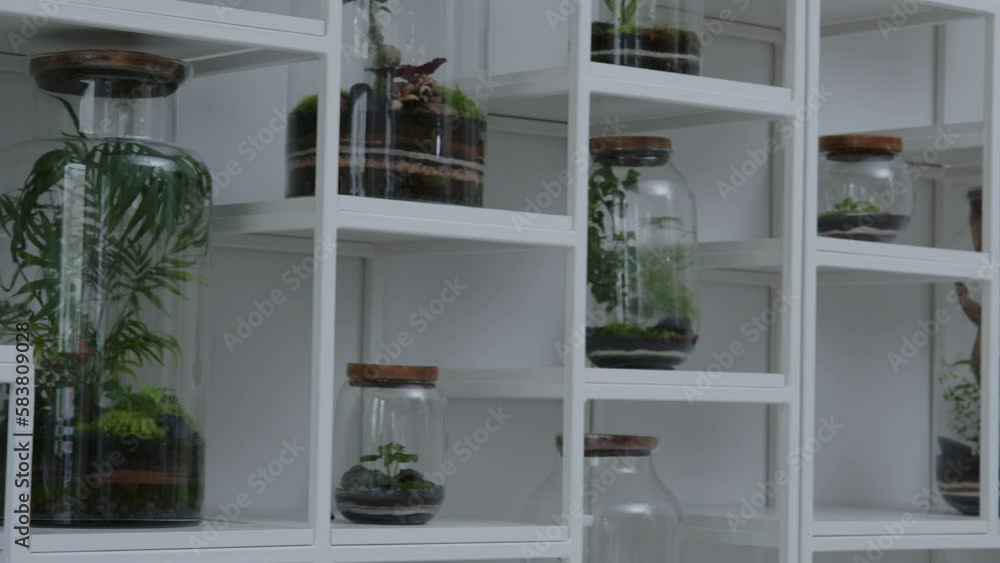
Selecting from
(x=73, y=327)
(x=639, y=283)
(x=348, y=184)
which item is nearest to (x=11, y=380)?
(x=73, y=327)

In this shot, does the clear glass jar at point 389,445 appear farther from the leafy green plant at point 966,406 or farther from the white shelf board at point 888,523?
the leafy green plant at point 966,406

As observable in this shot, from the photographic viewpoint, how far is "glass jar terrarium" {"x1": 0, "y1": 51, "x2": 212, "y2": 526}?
142cm

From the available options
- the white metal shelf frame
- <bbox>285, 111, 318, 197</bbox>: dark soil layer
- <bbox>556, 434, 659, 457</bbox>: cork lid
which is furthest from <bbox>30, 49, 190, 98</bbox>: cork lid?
the white metal shelf frame

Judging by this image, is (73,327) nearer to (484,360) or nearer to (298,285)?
(298,285)

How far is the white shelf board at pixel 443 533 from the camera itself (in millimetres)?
1495

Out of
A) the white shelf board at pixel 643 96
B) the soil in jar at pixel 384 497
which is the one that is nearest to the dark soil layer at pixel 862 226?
the white shelf board at pixel 643 96

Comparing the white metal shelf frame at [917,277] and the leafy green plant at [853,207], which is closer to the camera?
the white metal shelf frame at [917,277]

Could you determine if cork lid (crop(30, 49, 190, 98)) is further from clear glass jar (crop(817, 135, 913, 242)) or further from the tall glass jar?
clear glass jar (crop(817, 135, 913, 242))

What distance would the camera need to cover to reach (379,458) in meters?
1.61

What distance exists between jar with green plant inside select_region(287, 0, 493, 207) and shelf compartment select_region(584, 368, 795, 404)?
25 centimetres

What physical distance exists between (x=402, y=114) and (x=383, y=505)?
0.41 m

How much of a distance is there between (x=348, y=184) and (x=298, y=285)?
29 cm

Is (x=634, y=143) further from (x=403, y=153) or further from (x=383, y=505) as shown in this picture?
(x=383, y=505)

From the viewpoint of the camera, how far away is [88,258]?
1446 millimetres
